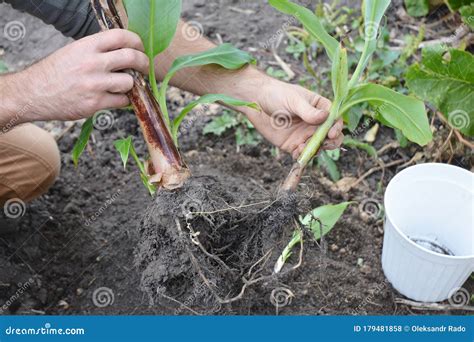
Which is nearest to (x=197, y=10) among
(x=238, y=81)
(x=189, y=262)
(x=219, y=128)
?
(x=219, y=128)

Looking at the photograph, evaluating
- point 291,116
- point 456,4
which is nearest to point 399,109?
point 291,116

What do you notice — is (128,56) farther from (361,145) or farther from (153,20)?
(361,145)

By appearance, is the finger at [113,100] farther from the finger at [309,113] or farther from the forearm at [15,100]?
the finger at [309,113]

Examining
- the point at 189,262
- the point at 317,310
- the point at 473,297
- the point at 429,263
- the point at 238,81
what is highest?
the point at 238,81

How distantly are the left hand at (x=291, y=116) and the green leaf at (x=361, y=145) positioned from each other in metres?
0.49

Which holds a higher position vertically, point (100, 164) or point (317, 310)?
point (100, 164)

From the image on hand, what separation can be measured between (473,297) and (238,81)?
3.16 ft

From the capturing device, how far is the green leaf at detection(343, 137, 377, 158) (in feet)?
6.64

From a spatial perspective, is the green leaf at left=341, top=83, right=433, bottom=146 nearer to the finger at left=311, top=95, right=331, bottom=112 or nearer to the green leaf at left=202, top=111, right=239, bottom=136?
the finger at left=311, top=95, right=331, bottom=112

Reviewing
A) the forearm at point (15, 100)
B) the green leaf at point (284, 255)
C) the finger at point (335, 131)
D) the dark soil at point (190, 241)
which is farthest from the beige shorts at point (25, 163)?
the finger at point (335, 131)

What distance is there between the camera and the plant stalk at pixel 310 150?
1425 millimetres

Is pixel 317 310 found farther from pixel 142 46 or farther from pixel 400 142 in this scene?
pixel 142 46

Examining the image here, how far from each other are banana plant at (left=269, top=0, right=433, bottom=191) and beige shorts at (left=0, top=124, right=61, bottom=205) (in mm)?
881

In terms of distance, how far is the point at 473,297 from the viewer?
67.0 inches
